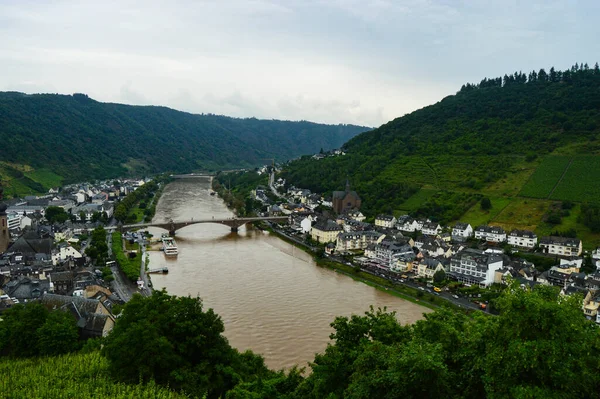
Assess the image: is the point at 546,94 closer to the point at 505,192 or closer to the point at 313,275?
the point at 505,192

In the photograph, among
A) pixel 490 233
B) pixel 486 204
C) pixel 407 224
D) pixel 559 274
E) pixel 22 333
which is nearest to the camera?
pixel 22 333

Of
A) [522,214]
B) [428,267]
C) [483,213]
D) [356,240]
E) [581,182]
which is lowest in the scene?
[428,267]

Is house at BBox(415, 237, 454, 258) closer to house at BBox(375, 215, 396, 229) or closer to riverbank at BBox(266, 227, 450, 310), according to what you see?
riverbank at BBox(266, 227, 450, 310)

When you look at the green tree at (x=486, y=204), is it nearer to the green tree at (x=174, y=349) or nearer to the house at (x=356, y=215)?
the house at (x=356, y=215)

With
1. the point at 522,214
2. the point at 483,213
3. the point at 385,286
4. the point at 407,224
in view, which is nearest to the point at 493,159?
the point at 483,213

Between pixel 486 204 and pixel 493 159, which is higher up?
pixel 493 159

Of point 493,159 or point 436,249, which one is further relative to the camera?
point 493,159

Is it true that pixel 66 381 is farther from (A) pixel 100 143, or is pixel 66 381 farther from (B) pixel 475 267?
(A) pixel 100 143
